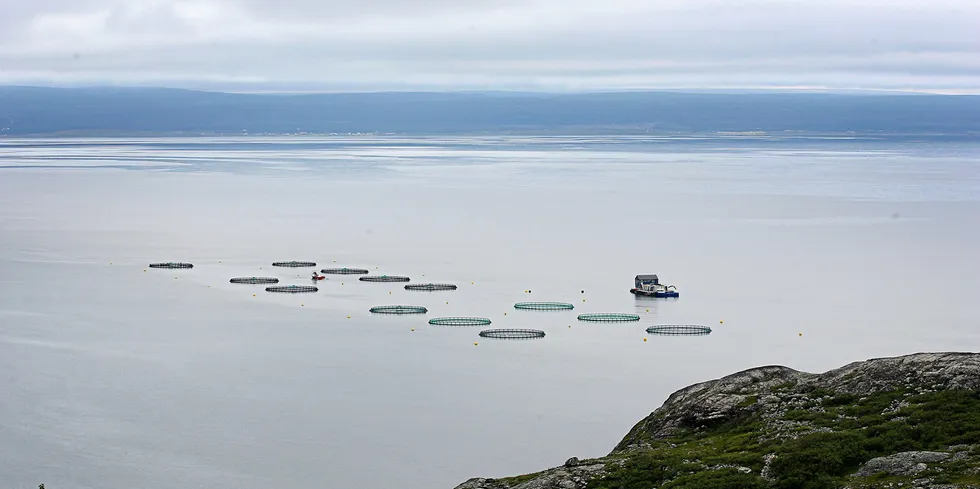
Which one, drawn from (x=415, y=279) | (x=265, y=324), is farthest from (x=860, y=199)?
(x=265, y=324)

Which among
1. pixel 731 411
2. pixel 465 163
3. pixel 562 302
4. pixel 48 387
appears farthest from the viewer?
pixel 465 163

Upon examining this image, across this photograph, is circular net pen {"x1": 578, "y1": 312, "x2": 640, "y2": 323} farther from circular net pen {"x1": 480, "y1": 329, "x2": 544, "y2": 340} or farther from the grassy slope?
the grassy slope

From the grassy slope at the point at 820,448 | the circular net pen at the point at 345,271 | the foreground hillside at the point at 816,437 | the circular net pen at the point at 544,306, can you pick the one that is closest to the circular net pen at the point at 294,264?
the circular net pen at the point at 345,271

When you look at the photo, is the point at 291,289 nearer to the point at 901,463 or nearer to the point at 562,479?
the point at 562,479

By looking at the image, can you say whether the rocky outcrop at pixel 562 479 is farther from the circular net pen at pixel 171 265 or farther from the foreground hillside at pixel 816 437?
the circular net pen at pixel 171 265

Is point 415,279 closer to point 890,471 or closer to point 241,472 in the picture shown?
point 241,472

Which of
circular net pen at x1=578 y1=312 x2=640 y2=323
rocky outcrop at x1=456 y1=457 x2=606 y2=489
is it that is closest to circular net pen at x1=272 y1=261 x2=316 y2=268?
circular net pen at x1=578 y1=312 x2=640 y2=323

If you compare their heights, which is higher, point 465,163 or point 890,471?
point 465,163
